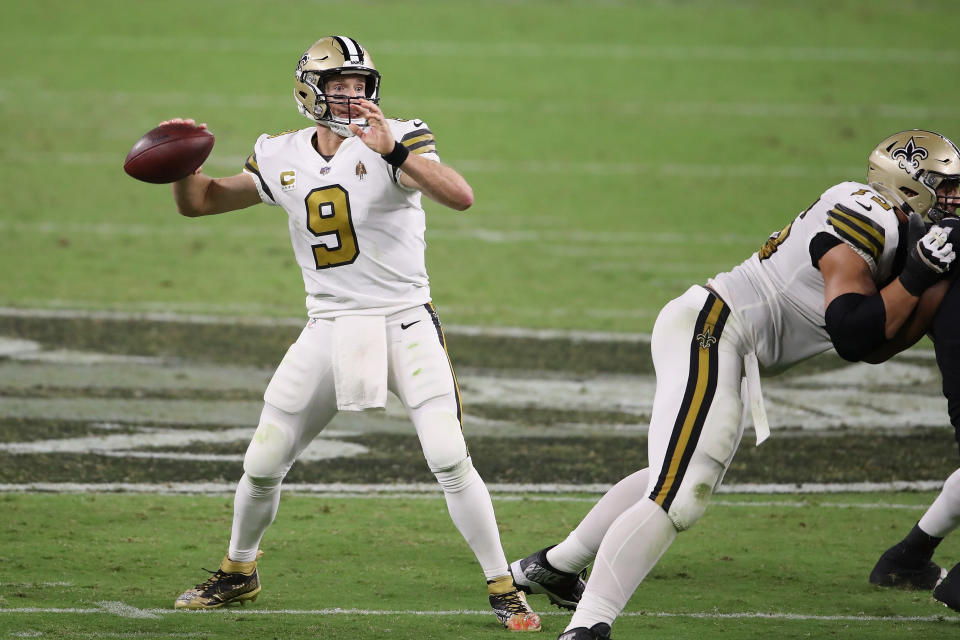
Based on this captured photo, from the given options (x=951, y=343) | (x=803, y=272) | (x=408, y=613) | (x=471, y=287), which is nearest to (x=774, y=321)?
(x=803, y=272)

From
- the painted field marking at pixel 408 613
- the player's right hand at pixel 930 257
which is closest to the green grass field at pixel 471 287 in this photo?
the painted field marking at pixel 408 613

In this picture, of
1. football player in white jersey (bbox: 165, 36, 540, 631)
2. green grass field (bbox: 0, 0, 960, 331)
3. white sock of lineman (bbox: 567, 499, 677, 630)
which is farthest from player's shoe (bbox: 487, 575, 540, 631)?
green grass field (bbox: 0, 0, 960, 331)

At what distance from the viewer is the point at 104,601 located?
197 inches

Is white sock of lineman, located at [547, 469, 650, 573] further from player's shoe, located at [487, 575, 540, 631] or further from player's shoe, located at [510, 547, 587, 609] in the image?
player's shoe, located at [487, 575, 540, 631]

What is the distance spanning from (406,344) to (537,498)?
191cm

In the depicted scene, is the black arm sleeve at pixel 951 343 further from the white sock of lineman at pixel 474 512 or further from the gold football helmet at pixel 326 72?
the gold football helmet at pixel 326 72

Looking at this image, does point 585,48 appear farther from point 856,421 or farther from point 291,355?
point 291,355

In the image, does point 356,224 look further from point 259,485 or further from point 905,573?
point 905,573

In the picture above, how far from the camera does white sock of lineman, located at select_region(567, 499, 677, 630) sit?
4.36m

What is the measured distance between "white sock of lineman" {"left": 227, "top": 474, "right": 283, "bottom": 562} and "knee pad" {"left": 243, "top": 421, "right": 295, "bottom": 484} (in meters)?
0.03

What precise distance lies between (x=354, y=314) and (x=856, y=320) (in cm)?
167

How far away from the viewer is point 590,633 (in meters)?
4.32

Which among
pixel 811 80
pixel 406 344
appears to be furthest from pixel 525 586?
pixel 811 80

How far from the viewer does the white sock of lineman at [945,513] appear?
17.2 ft
